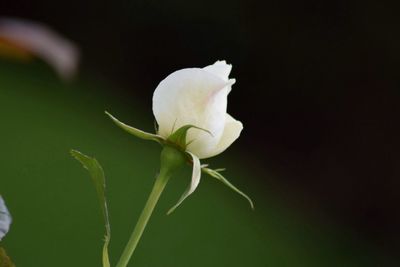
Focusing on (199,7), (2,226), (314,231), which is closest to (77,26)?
(199,7)

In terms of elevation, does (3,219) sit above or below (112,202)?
above

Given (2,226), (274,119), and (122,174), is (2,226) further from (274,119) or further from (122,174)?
(274,119)

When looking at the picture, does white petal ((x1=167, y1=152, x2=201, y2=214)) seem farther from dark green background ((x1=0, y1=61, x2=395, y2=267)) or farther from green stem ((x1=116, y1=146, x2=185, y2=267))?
dark green background ((x1=0, y1=61, x2=395, y2=267))

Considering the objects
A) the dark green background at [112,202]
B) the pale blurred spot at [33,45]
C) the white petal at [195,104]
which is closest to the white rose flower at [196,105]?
the white petal at [195,104]

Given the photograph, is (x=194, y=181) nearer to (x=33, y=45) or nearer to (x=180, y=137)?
(x=180, y=137)

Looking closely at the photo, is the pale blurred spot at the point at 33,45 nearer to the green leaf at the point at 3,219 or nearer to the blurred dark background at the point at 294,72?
the green leaf at the point at 3,219

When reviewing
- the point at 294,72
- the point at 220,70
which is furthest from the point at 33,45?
the point at 294,72

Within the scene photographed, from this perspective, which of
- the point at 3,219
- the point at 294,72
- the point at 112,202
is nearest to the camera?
the point at 3,219
